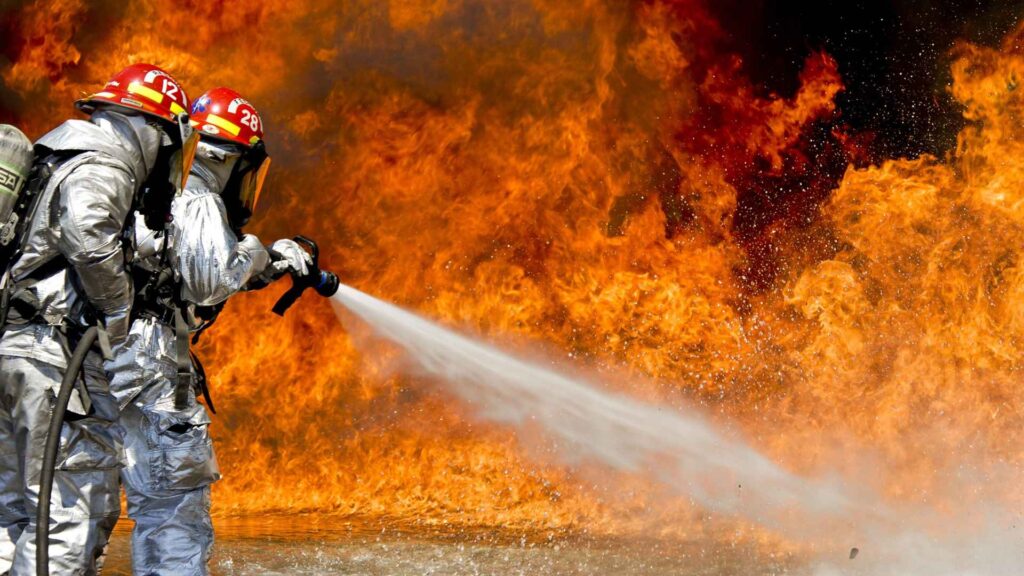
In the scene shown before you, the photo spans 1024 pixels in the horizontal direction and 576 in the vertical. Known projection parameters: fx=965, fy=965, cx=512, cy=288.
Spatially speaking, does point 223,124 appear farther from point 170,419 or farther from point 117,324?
point 170,419

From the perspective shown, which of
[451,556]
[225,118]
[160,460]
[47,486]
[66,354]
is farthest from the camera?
[451,556]

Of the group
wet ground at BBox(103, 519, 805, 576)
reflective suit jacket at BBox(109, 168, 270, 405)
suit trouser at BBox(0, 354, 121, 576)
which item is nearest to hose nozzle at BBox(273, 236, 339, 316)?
reflective suit jacket at BBox(109, 168, 270, 405)

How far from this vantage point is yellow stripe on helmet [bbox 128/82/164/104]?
386 cm

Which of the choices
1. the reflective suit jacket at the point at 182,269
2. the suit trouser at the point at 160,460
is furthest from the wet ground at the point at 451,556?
the reflective suit jacket at the point at 182,269

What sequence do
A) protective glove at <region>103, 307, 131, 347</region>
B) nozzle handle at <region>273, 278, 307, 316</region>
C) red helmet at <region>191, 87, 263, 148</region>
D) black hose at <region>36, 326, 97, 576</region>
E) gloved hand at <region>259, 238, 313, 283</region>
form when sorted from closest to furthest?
black hose at <region>36, 326, 97, 576</region>
protective glove at <region>103, 307, 131, 347</region>
gloved hand at <region>259, 238, 313, 283</region>
red helmet at <region>191, 87, 263, 148</region>
nozzle handle at <region>273, 278, 307, 316</region>

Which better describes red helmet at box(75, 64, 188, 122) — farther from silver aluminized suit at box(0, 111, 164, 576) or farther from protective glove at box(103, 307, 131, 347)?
protective glove at box(103, 307, 131, 347)

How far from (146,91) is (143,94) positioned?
0.03 meters

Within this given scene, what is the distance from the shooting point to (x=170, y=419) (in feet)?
12.6

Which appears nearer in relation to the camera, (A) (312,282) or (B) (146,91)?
(B) (146,91)

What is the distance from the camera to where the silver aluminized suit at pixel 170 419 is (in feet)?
12.5

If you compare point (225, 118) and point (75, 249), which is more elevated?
point (225, 118)

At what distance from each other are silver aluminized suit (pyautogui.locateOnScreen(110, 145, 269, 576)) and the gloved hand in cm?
31

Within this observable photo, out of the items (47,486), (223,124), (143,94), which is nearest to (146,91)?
(143,94)

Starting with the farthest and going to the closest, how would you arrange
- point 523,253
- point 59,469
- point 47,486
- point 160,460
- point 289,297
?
point 523,253
point 289,297
point 160,460
point 59,469
point 47,486
